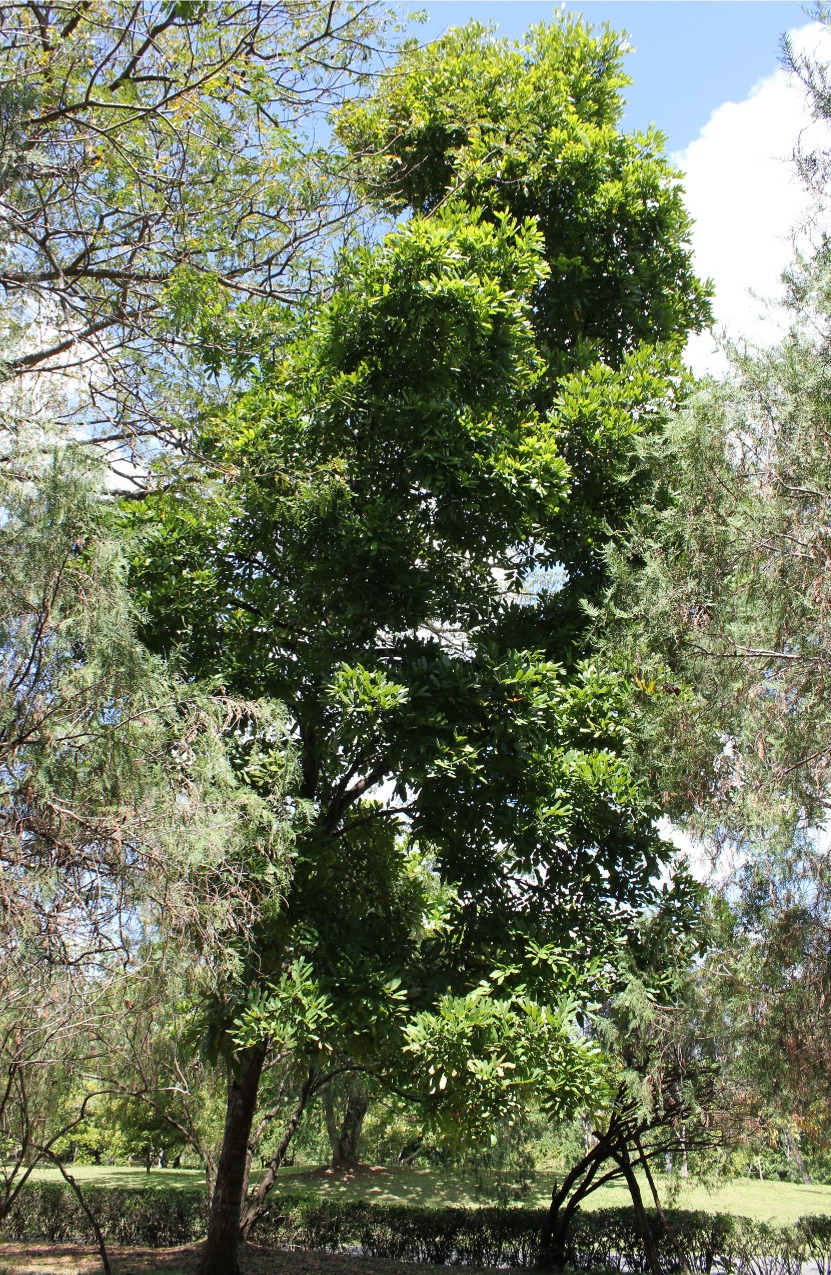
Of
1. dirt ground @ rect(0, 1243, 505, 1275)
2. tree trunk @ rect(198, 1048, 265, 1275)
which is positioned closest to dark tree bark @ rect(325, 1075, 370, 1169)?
dirt ground @ rect(0, 1243, 505, 1275)

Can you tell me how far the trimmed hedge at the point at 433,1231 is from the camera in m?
11.5

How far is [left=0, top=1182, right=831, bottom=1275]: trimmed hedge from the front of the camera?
11.5 metres

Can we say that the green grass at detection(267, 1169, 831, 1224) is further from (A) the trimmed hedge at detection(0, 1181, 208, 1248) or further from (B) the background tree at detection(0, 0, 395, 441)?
(B) the background tree at detection(0, 0, 395, 441)

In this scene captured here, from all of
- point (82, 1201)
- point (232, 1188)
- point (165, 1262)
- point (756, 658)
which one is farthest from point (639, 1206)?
point (756, 658)

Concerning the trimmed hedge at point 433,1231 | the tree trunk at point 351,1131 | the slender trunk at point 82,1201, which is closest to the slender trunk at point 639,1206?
the trimmed hedge at point 433,1231

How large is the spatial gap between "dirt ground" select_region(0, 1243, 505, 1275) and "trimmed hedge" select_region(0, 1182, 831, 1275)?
92cm

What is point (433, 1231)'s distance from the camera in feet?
43.1

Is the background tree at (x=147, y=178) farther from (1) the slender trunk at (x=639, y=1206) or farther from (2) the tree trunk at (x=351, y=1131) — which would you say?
(2) the tree trunk at (x=351, y=1131)

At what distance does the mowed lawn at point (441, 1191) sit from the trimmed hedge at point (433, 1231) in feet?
13.3

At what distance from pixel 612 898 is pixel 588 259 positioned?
20.6 feet

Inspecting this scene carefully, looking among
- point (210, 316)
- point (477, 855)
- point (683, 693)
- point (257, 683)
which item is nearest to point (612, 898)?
point (477, 855)

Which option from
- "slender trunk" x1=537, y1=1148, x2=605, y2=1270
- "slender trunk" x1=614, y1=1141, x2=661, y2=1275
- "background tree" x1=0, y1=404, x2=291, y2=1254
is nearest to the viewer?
"background tree" x1=0, y1=404, x2=291, y2=1254

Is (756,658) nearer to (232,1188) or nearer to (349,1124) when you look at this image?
(232,1188)

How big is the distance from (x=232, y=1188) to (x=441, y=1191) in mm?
12742
